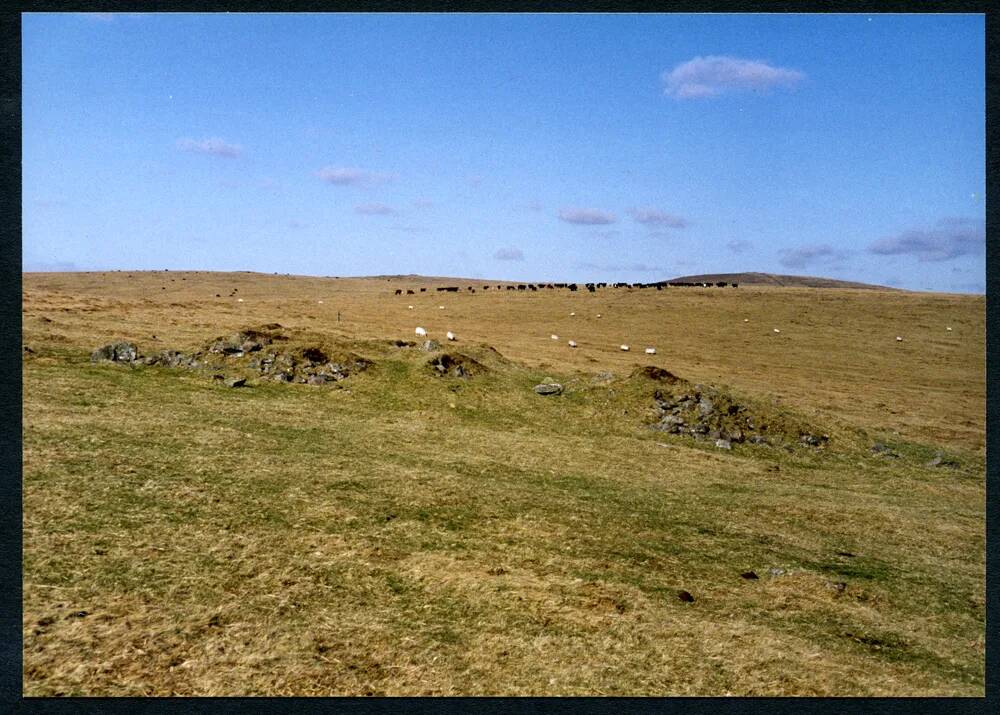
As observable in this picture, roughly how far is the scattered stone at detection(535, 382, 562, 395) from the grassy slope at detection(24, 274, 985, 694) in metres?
0.38

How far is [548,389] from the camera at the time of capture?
2277 centimetres

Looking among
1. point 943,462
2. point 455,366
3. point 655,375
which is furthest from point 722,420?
point 455,366

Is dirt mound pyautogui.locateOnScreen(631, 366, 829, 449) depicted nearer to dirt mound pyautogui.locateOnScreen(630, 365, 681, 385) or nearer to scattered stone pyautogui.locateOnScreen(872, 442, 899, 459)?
dirt mound pyautogui.locateOnScreen(630, 365, 681, 385)

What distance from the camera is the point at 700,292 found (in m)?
74.2

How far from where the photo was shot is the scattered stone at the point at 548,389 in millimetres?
22688

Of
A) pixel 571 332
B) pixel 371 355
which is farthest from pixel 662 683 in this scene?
pixel 571 332

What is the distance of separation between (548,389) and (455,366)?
3.21 m

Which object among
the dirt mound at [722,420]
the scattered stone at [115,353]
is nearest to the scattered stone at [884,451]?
the dirt mound at [722,420]

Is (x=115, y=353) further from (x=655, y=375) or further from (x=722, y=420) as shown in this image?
(x=722, y=420)

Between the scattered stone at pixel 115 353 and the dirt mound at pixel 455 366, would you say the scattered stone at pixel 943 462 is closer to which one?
the dirt mound at pixel 455 366

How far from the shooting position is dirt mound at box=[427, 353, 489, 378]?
22906 millimetres

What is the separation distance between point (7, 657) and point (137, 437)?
7.91m

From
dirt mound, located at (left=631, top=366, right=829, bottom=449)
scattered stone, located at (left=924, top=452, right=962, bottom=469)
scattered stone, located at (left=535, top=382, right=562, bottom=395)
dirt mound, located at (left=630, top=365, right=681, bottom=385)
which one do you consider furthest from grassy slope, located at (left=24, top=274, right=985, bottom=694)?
dirt mound, located at (left=630, top=365, right=681, bottom=385)

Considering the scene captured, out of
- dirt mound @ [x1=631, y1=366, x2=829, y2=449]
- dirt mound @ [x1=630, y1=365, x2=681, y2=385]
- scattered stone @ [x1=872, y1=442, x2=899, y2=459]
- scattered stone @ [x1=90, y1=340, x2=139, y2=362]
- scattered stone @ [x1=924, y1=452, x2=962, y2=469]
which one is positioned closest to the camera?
scattered stone @ [x1=924, y1=452, x2=962, y2=469]
